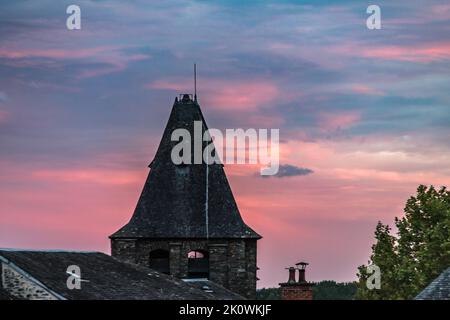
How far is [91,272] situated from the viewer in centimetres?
4575

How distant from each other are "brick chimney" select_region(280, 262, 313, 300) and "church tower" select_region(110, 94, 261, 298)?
30.1ft

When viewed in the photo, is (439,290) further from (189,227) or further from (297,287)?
(189,227)

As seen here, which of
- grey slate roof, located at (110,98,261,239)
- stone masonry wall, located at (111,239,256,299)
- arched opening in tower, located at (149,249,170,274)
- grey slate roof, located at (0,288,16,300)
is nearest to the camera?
grey slate roof, located at (0,288,16,300)

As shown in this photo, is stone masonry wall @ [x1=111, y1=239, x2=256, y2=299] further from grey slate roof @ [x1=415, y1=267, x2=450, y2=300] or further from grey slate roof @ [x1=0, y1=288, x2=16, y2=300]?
grey slate roof @ [x1=0, y1=288, x2=16, y2=300]

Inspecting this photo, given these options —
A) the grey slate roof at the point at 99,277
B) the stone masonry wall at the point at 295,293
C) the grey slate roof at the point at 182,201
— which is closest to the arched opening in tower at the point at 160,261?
the grey slate roof at the point at 182,201

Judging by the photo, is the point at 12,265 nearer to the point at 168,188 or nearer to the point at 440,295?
the point at 440,295

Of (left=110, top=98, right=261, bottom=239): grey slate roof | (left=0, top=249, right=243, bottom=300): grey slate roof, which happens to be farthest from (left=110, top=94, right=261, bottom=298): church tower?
(left=0, top=249, right=243, bottom=300): grey slate roof

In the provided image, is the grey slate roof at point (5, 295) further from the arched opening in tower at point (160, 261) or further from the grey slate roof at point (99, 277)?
the arched opening in tower at point (160, 261)

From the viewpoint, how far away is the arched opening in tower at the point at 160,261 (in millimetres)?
60997

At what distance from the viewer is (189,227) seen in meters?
61.6

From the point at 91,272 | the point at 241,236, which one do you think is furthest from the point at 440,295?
the point at 241,236

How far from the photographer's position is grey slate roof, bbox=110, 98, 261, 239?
6144 cm
